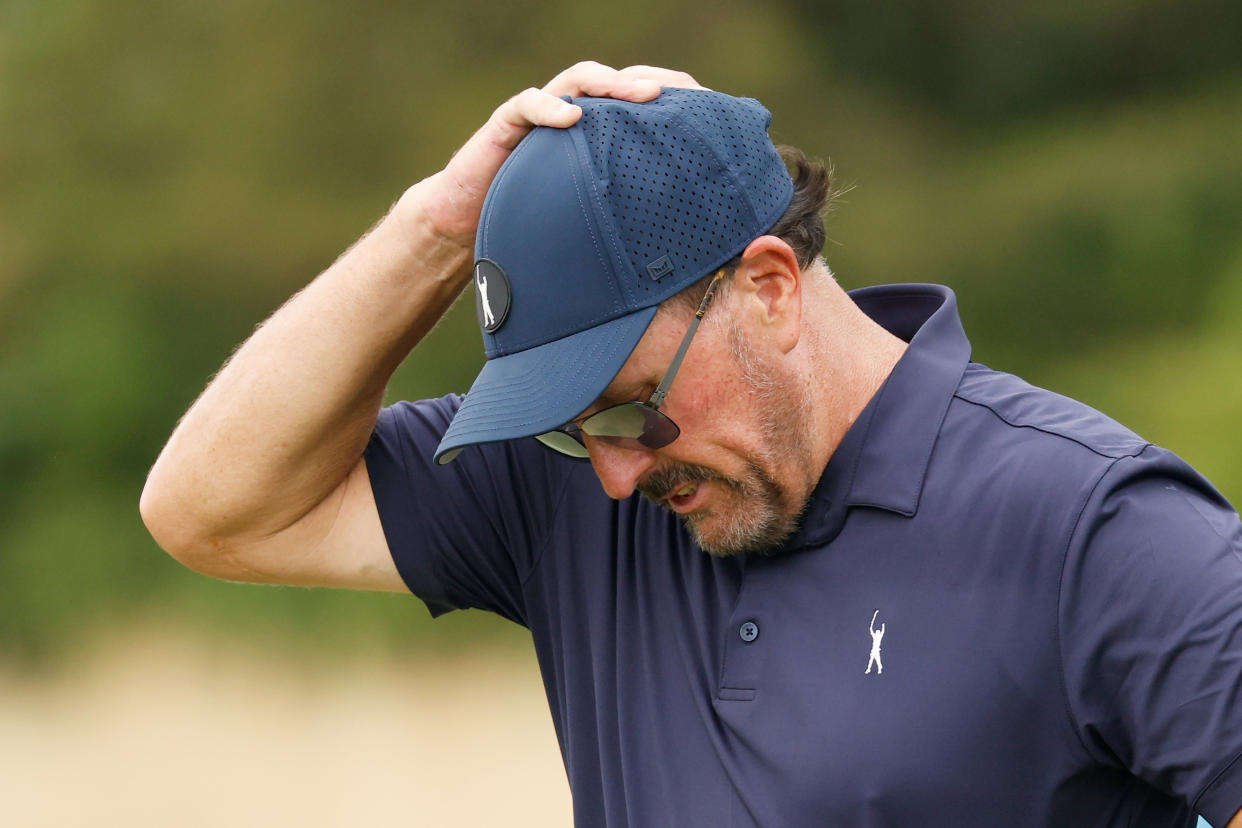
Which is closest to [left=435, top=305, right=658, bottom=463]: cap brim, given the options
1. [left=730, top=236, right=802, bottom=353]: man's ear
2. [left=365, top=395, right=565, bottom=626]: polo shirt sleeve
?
[left=730, top=236, right=802, bottom=353]: man's ear

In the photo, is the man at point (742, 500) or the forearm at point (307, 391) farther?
the forearm at point (307, 391)

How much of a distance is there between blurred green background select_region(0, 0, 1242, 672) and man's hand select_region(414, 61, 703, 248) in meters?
2.95

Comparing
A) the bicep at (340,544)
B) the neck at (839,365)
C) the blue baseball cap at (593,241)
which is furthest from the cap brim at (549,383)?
the bicep at (340,544)

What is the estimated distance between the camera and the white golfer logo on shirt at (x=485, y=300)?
1466 mm

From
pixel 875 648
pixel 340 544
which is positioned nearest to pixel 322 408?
pixel 340 544

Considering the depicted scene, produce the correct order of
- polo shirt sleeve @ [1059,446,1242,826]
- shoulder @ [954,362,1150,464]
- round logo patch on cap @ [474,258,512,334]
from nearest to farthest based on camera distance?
polo shirt sleeve @ [1059,446,1242,826]
shoulder @ [954,362,1150,464]
round logo patch on cap @ [474,258,512,334]

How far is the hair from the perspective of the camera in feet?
4.74

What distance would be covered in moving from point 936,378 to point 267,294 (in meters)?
3.87

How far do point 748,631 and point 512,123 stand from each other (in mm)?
724

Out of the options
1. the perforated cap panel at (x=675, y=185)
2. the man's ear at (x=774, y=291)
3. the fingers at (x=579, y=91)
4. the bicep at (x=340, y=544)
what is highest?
the fingers at (x=579, y=91)

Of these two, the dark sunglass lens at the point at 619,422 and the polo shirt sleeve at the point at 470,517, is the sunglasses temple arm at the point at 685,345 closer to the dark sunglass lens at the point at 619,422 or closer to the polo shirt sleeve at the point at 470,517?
the dark sunglass lens at the point at 619,422

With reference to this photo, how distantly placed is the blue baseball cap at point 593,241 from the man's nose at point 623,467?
14 centimetres

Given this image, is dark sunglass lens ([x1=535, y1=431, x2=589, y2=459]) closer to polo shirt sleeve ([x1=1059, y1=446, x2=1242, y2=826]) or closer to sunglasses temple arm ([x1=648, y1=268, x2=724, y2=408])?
sunglasses temple arm ([x1=648, y1=268, x2=724, y2=408])

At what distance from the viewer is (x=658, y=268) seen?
141 cm
